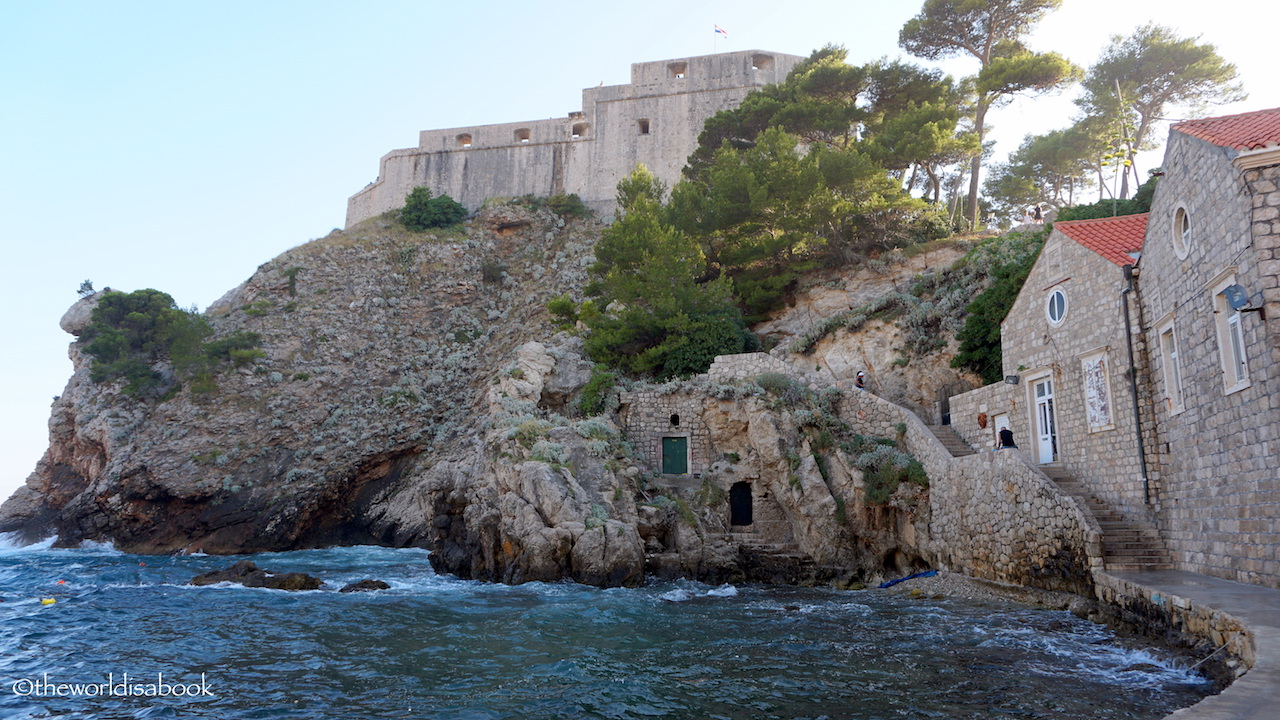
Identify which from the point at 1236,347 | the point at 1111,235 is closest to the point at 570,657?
the point at 1236,347

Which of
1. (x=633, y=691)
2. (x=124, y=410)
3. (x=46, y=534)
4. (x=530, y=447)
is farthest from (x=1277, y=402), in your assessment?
(x=46, y=534)

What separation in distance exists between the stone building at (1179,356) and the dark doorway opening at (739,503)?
7037mm

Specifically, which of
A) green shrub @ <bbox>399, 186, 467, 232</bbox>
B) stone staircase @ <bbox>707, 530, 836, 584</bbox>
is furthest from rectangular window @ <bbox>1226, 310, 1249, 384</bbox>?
green shrub @ <bbox>399, 186, 467, 232</bbox>

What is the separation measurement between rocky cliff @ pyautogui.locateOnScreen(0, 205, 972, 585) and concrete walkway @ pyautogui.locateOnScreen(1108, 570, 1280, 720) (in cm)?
712

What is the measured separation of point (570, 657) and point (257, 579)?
35.5 feet

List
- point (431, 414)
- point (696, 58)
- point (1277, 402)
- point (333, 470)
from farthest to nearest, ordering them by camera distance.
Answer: point (696, 58) → point (431, 414) → point (333, 470) → point (1277, 402)

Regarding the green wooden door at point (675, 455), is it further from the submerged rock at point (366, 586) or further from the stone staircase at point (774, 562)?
the submerged rock at point (366, 586)

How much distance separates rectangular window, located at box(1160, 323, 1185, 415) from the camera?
11.0 meters

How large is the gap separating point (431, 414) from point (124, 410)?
12043 mm

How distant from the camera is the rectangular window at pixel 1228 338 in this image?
30.2 ft

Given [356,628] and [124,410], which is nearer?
[356,628]

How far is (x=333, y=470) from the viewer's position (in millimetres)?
29484

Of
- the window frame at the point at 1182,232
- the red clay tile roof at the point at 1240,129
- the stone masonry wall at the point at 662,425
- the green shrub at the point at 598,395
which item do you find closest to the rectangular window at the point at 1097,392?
the window frame at the point at 1182,232

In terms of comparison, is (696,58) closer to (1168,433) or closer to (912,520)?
(912,520)
